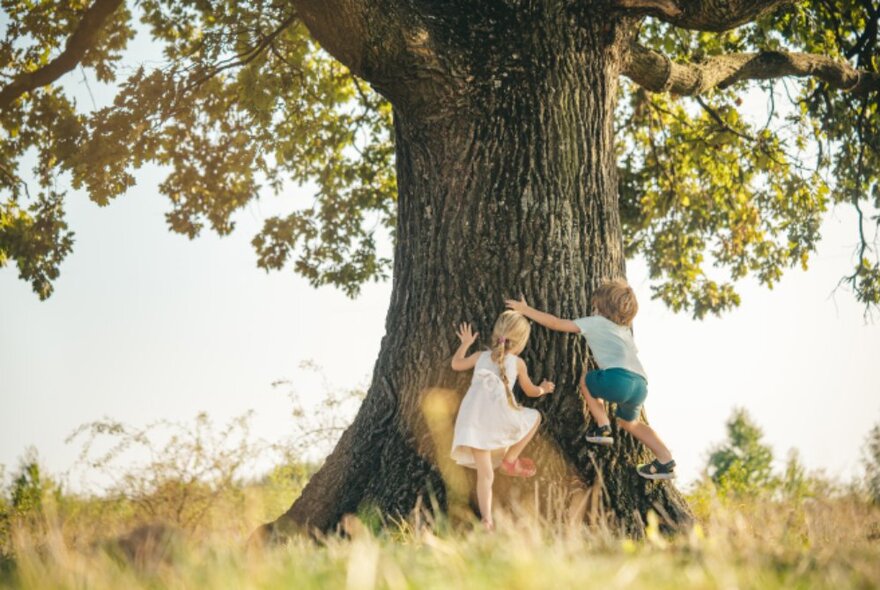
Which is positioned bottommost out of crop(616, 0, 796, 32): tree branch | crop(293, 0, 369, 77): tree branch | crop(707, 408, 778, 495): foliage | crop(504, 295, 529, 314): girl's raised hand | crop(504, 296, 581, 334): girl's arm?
crop(707, 408, 778, 495): foliage

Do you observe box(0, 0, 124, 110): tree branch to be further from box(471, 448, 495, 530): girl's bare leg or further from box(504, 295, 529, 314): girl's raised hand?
box(471, 448, 495, 530): girl's bare leg

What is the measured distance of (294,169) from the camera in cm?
1384

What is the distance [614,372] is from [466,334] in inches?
47.4

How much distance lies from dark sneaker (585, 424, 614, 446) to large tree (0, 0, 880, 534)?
113 mm

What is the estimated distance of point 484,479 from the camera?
6703mm

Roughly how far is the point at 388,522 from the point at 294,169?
8.24m

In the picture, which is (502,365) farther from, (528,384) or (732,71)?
(732,71)

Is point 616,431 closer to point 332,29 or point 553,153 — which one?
point 553,153

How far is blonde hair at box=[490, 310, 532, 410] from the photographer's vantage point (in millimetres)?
6695

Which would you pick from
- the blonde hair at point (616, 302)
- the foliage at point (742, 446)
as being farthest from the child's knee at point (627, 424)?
the foliage at point (742, 446)

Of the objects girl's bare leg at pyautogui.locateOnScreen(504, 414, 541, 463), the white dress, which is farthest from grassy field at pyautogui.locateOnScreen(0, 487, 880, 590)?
girl's bare leg at pyautogui.locateOnScreen(504, 414, 541, 463)

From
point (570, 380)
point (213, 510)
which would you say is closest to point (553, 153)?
point (570, 380)

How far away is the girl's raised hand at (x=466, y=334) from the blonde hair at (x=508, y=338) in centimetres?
18

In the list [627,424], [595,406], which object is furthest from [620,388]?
[627,424]
